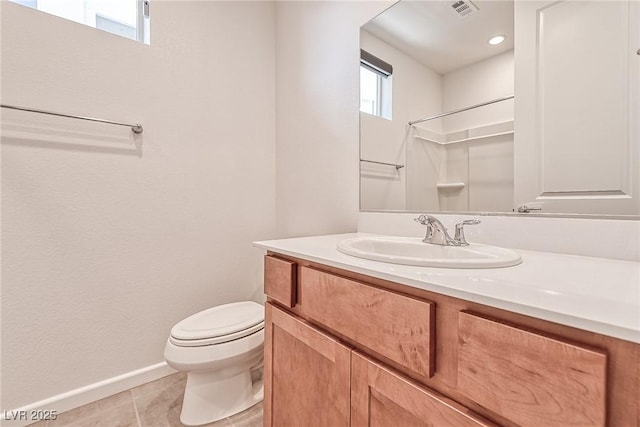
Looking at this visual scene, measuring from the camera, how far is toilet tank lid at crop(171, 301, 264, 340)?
1.17 m

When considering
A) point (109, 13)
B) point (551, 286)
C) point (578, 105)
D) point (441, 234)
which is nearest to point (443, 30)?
point (578, 105)

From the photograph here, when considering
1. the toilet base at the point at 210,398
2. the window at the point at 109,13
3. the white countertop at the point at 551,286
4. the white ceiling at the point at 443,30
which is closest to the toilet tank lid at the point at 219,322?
the toilet base at the point at 210,398

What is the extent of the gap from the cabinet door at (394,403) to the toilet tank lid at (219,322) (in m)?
0.73

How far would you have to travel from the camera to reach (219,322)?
1264mm

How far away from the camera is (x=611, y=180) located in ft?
2.34

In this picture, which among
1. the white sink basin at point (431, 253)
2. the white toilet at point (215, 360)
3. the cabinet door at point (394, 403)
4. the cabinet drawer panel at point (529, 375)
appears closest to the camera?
the cabinet drawer panel at point (529, 375)

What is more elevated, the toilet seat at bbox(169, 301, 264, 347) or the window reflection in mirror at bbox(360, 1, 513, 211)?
the window reflection in mirror at bbox(360, 1, 513, 211)

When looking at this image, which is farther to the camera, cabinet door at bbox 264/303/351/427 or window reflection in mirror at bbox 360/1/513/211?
window reflection in mirror at bbox 360/1/513/211

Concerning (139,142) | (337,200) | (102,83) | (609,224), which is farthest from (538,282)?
(102,83)

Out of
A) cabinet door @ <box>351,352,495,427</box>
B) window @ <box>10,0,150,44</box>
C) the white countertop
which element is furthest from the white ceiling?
window @ <box>10,0,150,44</box>

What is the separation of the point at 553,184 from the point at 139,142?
1759 millimetres

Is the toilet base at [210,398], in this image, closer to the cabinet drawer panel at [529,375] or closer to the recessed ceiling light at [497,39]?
the cabinet drawer panel at [529,375]

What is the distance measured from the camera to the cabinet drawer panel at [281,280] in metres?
0.86

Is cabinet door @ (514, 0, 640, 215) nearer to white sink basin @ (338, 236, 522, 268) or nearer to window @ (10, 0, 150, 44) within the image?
white sink basin @ (338, 236, 522, 268)
